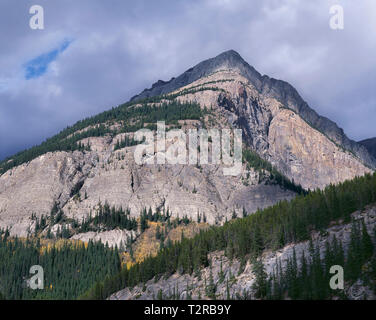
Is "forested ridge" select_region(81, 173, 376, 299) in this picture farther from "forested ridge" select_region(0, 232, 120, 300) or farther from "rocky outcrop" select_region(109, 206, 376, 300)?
"forested ridge" select_region(0, 232, 120, 300)

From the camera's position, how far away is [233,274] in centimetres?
12150

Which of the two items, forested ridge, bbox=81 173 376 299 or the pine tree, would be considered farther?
forested ridge, bbox=81 173 376 299

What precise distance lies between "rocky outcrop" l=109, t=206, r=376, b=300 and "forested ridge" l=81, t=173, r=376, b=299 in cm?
230

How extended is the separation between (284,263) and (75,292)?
89.5m

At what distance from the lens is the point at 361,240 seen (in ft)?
348

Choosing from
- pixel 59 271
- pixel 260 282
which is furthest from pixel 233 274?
pixel 59 271

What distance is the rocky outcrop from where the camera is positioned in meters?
113

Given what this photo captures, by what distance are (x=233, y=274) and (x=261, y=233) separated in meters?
14.1

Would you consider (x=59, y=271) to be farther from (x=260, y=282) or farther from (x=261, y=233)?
(x=260, y=282)

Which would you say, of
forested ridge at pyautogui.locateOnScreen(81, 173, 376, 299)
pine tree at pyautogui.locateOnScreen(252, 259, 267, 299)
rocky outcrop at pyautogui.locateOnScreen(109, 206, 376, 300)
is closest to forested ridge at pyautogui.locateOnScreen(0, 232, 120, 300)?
forested ridge at pyautogui.locateOnScreen(81, 173, 376, 299)
